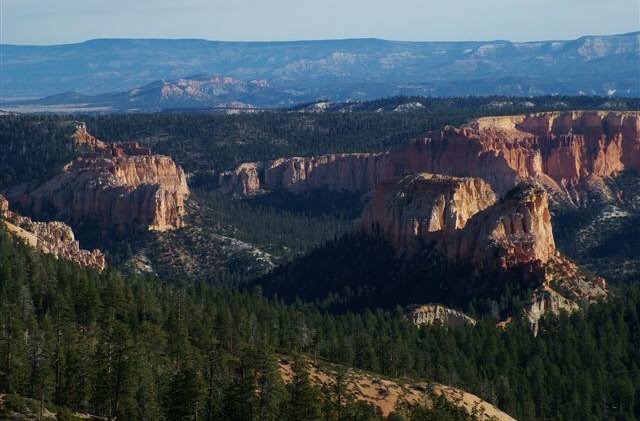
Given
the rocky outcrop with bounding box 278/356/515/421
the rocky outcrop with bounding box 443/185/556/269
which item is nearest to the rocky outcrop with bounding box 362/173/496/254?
the rocky outcrop with bounding box 443/185/556/269

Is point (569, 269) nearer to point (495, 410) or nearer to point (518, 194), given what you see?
point (518, 194)

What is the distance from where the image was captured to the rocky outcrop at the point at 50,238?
5906 inches

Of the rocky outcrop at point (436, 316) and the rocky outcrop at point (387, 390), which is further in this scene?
the rocky outcrop at point (436, 316)

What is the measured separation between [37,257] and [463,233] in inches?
2082

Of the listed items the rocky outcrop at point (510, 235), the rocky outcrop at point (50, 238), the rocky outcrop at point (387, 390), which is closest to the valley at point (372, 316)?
the rocky outcrop at point (510, 235)

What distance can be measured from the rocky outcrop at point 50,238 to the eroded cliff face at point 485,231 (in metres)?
35.1

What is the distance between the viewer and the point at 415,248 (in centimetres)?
16400

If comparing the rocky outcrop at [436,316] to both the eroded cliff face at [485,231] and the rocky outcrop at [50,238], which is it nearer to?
the eroded cliff face at [485,231]

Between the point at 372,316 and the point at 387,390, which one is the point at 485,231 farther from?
the point at 387,390

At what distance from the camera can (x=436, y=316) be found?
144 meters

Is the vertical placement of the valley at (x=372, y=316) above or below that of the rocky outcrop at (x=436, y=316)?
above

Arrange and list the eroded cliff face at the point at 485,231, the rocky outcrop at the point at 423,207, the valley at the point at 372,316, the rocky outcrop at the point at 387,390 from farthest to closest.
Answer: the rocky outcrop at the point at 423,207 → the eroded cliff face at the point at 485,231 → the rocky outcrop at the point at 387,390 → the valley at the point at 372,316

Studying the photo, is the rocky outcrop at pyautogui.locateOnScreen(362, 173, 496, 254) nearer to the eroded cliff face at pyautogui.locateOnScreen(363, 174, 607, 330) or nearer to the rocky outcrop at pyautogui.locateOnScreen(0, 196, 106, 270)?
the eroded cliff face at pyautogui.locateOnScreen(363, 174, 607, 330)

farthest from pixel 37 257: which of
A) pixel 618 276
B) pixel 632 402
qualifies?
pixel 618 276
